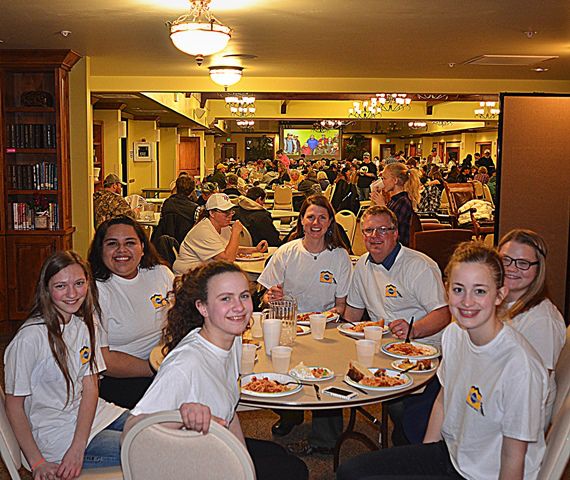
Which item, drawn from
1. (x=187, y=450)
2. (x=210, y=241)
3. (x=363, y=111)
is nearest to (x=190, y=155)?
(x=363, y=111)

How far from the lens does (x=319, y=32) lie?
5.61m

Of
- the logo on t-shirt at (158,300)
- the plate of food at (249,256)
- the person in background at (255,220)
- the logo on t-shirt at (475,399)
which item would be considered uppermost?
the person in background at (255,220)

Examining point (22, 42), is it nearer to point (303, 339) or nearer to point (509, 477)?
point (303, 339)

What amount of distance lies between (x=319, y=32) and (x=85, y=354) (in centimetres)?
376

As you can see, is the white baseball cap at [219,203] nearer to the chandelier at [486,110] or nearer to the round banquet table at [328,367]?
the round banquet table at [328,367]

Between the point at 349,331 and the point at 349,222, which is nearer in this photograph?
the point at 349,331

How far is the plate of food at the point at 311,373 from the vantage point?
108 inches

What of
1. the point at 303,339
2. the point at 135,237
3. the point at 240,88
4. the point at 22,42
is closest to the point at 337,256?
the point at 303,339

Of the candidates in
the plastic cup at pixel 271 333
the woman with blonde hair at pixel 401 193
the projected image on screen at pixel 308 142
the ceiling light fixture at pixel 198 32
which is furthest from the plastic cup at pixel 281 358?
the projected image on screen at pixel 308 142

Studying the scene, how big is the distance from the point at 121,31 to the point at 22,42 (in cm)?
106

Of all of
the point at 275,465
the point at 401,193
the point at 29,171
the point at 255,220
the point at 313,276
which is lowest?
the point at 275,465

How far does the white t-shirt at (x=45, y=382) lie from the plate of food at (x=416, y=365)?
1215mm

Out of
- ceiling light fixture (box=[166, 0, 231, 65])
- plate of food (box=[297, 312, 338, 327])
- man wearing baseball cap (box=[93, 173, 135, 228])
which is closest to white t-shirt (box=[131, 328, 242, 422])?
plate of food (box=[297, 312, 338, 327])

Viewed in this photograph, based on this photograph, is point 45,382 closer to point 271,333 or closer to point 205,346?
point 205,346
